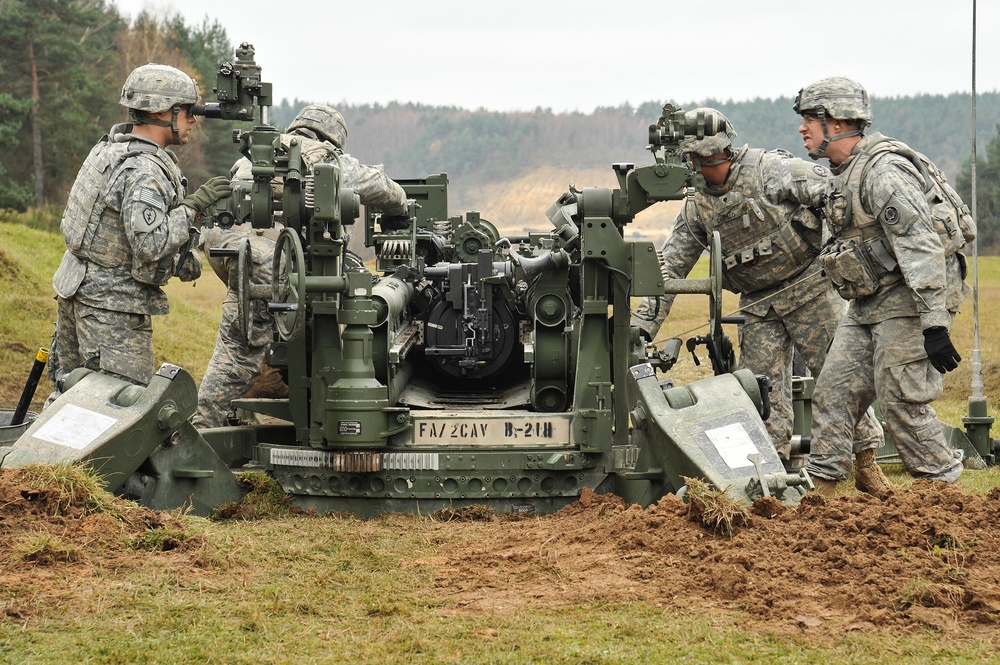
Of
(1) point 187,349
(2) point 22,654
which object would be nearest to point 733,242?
(2) point 22,654

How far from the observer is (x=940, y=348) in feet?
24.4

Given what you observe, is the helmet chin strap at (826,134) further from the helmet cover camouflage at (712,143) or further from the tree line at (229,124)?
the tree line at (229,124)

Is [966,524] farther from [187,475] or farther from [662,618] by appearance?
[187,475]

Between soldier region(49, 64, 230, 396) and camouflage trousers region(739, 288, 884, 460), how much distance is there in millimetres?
4027

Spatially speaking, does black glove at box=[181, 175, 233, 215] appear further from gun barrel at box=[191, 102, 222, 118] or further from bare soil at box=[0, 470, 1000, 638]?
bare soil at box=[0, 470, 1000, 638]

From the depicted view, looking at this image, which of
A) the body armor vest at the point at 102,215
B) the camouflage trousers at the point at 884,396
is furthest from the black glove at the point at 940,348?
the body armor vest at the point at 102,215

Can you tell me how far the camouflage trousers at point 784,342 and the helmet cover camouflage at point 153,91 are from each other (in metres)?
4.34

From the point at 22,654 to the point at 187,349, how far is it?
1242 cm

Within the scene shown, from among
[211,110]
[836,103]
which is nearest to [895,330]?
[836,103]

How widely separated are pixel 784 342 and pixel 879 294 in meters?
1.94

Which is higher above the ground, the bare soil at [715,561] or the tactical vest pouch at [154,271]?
the tactical vest pouch at [154,271]

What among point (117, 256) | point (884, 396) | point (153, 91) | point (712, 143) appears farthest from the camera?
point (712, 143)

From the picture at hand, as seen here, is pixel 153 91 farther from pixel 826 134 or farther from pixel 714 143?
pixel 826 134

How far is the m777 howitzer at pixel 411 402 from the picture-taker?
7.05 metres
